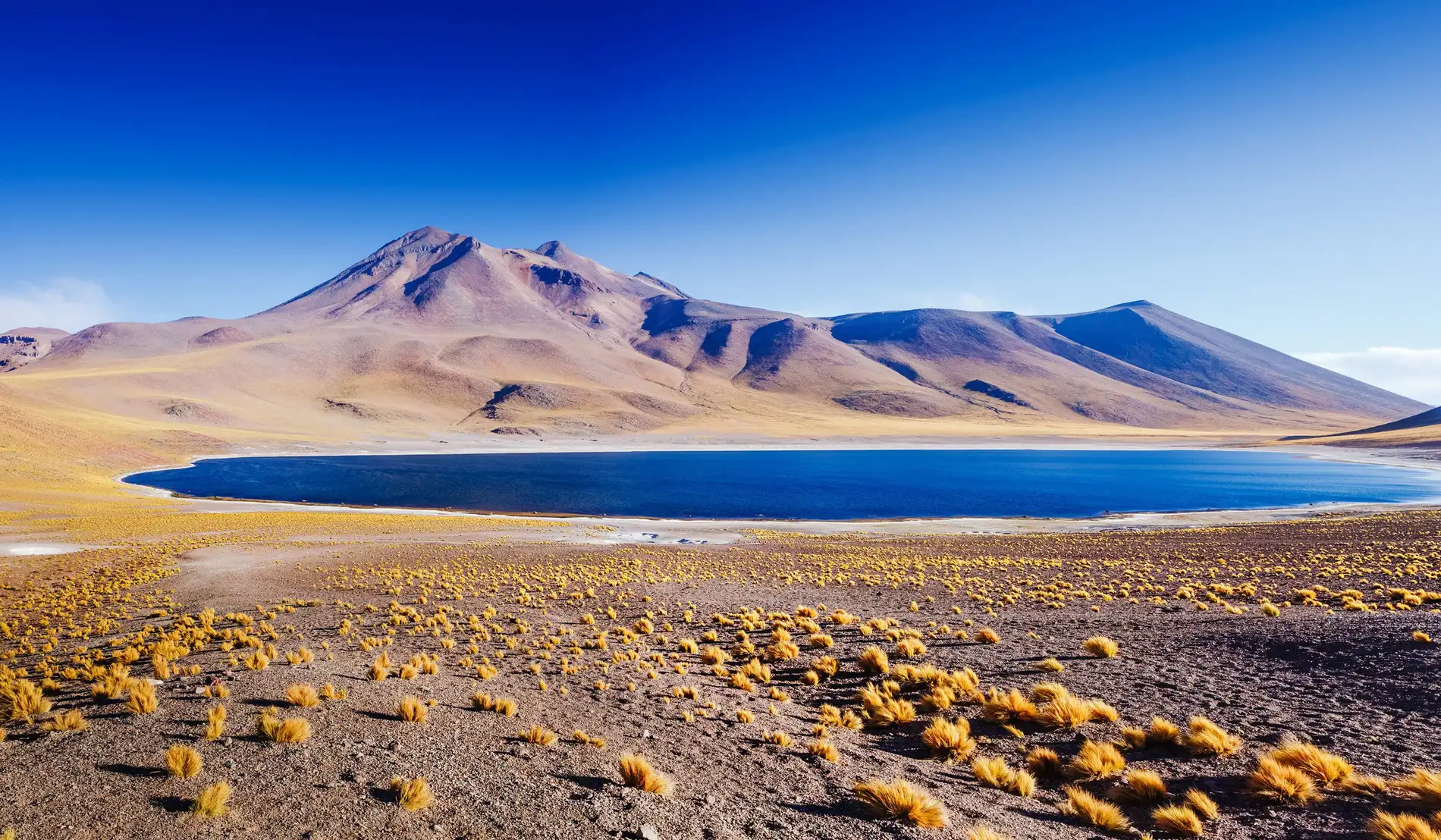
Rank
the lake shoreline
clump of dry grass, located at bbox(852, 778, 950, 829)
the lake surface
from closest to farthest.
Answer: clump of dry grass, located at bbox(852, 778, 950, 829)
the lake shoreline
the lake surface

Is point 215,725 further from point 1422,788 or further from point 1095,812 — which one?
point 1422,788

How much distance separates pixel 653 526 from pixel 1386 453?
481 ft

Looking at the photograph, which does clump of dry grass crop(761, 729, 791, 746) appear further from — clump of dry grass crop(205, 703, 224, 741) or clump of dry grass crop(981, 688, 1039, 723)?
clump of dry grass crop(205, 703, 224, 741)

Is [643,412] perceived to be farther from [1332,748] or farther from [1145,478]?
[1332,748]

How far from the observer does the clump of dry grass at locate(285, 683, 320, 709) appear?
880 cm

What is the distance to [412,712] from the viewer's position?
872cm

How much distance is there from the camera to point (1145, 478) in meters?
89.1

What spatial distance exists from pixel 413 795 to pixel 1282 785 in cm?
926

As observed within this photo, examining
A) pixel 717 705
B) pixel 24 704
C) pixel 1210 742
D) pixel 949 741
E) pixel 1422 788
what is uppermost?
pixel 1422 788

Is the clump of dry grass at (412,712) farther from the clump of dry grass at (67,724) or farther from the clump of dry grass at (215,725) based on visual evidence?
the clump of dry grass at (67,724)

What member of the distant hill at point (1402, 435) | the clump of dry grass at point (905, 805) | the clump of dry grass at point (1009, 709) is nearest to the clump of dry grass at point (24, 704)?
the clump of dry grass at point (905, 805)

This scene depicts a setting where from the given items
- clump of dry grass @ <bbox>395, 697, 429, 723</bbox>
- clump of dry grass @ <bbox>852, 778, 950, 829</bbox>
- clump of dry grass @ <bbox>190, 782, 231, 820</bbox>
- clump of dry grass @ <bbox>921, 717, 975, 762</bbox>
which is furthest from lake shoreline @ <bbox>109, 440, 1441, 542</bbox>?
clump of dry grass @ <bbox>852, 778, 950, 829</bbox>

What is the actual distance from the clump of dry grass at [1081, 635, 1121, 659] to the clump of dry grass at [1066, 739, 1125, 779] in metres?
5.70

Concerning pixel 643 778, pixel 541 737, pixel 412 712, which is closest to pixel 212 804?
pixel 412 712
